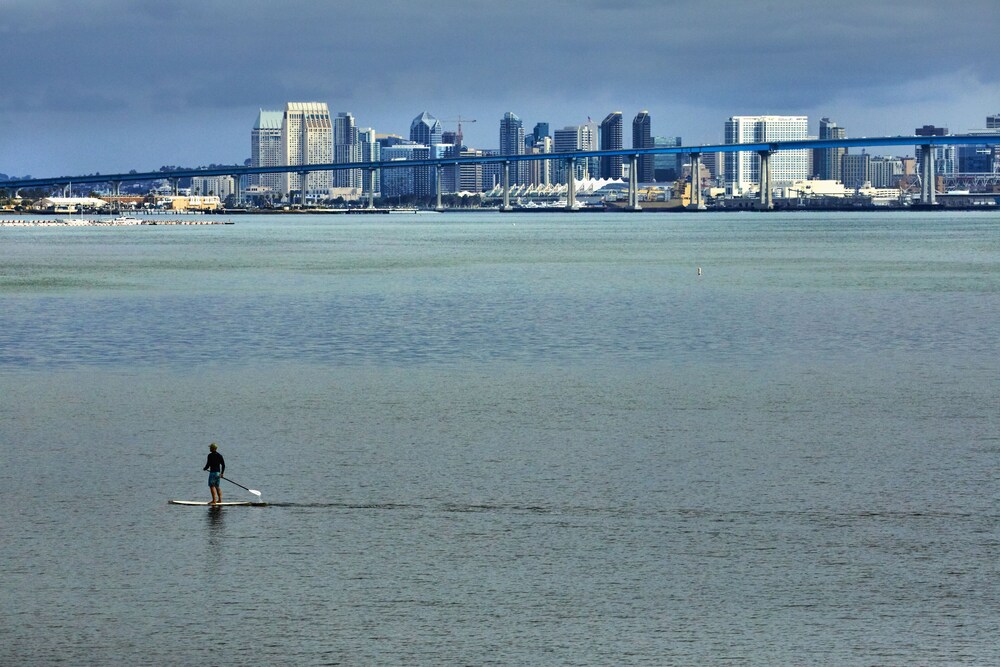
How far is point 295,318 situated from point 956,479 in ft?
125

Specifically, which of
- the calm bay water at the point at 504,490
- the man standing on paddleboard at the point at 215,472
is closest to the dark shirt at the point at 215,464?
the man standing on paddleboard at the point at 215,472

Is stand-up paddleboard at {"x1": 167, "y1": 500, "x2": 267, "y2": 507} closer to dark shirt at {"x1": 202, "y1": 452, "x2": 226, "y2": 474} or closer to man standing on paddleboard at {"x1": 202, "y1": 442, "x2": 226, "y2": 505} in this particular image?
man standing on paddleboard at {"x1": 202, "y1": 442, "x2": 226, "y2": 505}

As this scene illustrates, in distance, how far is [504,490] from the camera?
90.7 ft

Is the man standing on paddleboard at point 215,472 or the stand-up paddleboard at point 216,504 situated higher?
the man standing on paddleboard at point 215,472

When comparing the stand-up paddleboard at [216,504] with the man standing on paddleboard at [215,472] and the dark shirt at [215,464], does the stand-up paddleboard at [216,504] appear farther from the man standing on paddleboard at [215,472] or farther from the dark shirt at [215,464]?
the dark shirt at [215,464]

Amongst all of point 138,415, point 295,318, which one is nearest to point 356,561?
point 138,415

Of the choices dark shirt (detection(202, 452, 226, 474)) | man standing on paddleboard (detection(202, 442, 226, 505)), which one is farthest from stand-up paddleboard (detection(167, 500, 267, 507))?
dark shirt (detection(202, 452, 226, 474))

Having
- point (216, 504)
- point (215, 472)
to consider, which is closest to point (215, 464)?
point (215, 472)

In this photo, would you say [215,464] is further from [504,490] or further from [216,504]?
[504,490]

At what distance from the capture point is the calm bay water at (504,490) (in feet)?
65.8

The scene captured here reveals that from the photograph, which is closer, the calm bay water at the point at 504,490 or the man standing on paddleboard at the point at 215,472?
the calm bay water at the point at 504,490

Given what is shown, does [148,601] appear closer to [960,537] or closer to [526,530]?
[526,530]

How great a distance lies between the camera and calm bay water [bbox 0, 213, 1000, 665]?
20.1 m

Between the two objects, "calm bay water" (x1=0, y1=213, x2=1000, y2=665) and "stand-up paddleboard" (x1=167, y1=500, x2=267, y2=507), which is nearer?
"calm bay water" (x1=0, y1=213, x2=1000, y2=665)
